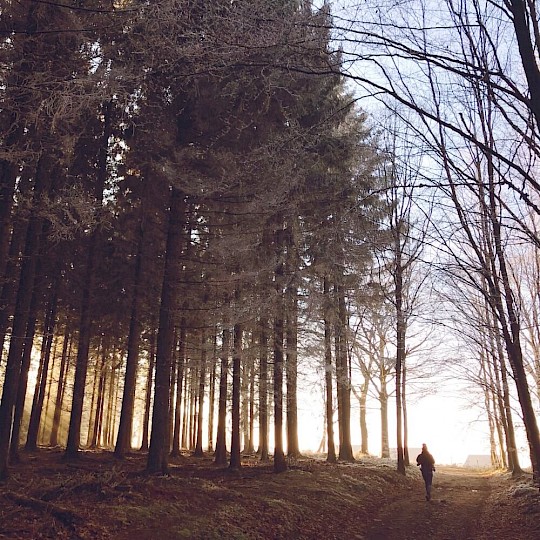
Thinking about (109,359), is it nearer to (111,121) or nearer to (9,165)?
(111,121)

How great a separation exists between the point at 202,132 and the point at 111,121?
3.65 meters

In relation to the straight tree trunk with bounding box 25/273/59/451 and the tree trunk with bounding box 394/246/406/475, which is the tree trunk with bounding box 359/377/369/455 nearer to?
the tree trunk with bounding box 394/246/406/475

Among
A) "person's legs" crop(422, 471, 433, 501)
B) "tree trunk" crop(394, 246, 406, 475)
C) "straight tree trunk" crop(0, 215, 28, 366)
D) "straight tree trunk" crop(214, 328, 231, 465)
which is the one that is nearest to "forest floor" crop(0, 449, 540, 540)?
"person's legs" crop(422, 471, 433, 501)

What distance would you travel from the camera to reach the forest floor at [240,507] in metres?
6.43

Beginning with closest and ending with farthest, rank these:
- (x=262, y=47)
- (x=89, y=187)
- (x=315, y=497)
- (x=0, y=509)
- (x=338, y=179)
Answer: (x=262, y=47) → (x=0, y=509) → (x=315, y=497) → (x=338, y=179) → (x=89, y=187)

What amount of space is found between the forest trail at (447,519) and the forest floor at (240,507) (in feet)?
0.07

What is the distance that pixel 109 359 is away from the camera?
72.1ft

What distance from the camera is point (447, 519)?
9797mm

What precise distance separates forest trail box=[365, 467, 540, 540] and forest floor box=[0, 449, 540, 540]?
20 millimetres

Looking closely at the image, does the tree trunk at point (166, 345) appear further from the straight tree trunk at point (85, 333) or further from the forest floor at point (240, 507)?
the straight tree trunk at point (85, 333)

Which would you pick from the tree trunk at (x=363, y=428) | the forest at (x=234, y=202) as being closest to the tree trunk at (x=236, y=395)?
the forest at (x=234, y=202)

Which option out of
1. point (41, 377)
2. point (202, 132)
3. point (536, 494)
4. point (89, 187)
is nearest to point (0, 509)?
point (202, 132)

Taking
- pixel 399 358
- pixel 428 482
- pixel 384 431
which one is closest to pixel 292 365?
pixel 399 358

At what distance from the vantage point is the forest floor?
643cm
